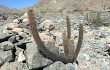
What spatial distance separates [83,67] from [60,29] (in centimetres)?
398

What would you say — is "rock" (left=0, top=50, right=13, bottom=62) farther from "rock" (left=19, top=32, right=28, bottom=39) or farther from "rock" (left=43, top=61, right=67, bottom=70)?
"rock" (left=19, top=32, right=28, bottom=39)

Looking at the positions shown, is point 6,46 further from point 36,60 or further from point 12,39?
point 36,60

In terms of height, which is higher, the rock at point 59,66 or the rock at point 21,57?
the rock at point 21,57

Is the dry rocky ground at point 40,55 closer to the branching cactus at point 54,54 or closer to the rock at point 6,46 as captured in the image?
the rock at point 6,46

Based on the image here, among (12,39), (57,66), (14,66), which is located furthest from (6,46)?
(57,66)

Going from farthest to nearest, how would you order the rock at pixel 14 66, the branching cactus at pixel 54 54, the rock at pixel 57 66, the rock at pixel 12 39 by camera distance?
the rock at pixel 12 39
the rock at pixel 14 66
the rock at pixel 57 66
the branching cactus at pixel 54 54

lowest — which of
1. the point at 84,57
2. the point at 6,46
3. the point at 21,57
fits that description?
the point at 84,57

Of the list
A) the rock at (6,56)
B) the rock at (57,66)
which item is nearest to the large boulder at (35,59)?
the rock at (57,66)

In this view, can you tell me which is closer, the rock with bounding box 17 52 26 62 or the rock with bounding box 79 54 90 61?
the rock with bounding box 17 52 26 62

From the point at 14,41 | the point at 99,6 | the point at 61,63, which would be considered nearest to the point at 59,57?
the point at 61,63

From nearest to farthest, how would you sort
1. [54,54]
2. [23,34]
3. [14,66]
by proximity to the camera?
[54,54] → [14,66] → [23,34]

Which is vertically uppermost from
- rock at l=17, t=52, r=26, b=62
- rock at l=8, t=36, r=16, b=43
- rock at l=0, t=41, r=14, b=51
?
rock at l=8, t=36, r=16, b=43

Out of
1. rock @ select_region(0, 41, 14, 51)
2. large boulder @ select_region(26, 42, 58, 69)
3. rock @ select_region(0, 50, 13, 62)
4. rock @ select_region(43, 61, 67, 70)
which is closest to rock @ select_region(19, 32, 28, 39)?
rock @ select_region(0, 41, 14, 51)

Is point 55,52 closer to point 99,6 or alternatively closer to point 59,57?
point 59,57
